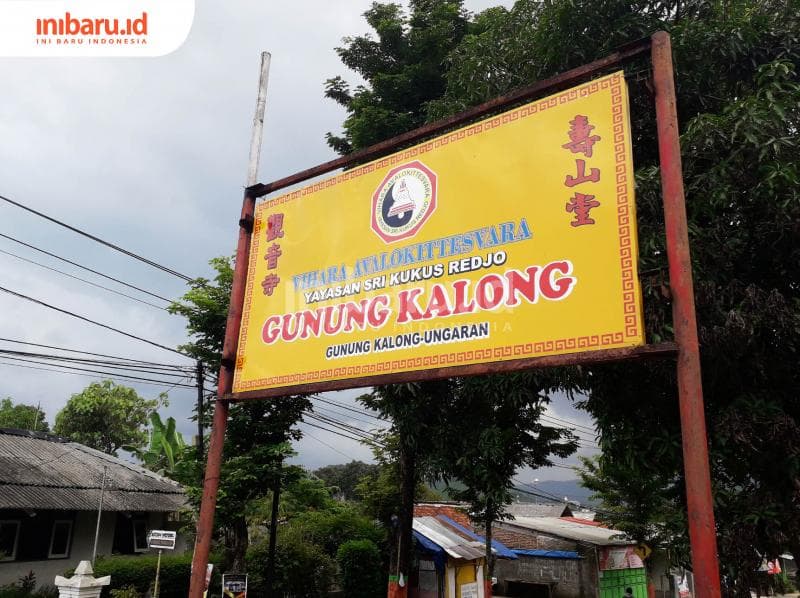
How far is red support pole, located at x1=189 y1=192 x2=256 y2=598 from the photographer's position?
6609 millimetres

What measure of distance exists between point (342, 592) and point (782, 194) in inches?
771

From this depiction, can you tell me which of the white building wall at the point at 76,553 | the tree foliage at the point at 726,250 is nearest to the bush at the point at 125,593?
the white building wall at the point at 76,553

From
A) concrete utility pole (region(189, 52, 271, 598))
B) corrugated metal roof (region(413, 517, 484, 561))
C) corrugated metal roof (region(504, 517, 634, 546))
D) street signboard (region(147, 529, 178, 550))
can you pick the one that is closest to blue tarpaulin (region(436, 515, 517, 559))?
corrugated metal roof (region(413, 517, 484, 561))

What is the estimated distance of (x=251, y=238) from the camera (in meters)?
7.67

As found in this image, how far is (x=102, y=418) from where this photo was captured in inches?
1591

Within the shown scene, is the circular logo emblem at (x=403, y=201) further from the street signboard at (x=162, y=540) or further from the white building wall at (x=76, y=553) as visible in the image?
the white building wall at (x=76, y=553)

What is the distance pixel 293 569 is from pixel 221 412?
15155 millimetres

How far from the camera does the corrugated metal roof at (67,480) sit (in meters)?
17.6

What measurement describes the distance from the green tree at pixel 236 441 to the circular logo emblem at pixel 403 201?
12082 millimetres

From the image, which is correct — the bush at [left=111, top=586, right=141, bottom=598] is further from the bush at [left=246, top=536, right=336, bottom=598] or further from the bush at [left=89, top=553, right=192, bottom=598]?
the bush at [left=246, top=536, right=336, bottom=598]

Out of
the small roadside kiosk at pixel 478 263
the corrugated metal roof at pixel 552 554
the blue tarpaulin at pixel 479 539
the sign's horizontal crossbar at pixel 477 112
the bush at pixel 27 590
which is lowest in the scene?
the bush at pixel 27 590

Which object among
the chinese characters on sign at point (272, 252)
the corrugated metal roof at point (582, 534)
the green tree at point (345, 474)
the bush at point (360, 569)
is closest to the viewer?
the chinese characters on sign at point (272, 252)

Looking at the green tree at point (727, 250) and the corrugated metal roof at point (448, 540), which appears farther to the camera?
the corrugated metal roof at point (448, 540)

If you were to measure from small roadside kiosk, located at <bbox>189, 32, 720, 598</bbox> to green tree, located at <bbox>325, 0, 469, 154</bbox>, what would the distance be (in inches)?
430
